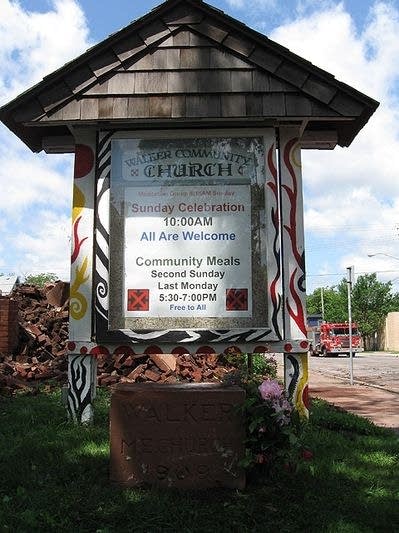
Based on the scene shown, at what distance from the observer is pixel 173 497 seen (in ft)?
14.4

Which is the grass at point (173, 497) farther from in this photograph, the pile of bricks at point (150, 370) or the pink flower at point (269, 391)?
the pile of bricks at point (150, 370)

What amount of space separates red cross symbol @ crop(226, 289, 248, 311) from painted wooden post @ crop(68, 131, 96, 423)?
4.98 ft

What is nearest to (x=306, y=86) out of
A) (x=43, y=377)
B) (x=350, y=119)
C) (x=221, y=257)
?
(x=350, y=119)

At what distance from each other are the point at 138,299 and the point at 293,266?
5.74 feet

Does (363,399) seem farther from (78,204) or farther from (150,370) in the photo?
(78,204)

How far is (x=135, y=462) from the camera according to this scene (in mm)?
4574

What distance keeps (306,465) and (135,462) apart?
153 cm

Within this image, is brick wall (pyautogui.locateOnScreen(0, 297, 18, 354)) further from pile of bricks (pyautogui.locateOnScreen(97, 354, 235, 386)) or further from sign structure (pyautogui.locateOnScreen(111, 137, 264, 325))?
sign structure (pyautogui.locateOnScreen(111, 137, 264, 325))

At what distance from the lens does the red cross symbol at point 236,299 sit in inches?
254

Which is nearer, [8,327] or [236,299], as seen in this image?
[236,299]

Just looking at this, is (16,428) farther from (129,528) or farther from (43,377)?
(43,377)

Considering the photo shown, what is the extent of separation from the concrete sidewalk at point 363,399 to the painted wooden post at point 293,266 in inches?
113

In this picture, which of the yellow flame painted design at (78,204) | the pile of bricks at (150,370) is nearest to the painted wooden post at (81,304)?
the yellow flame painted design at (78,204)

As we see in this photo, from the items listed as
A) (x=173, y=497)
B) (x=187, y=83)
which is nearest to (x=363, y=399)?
(x=187, y=83)
